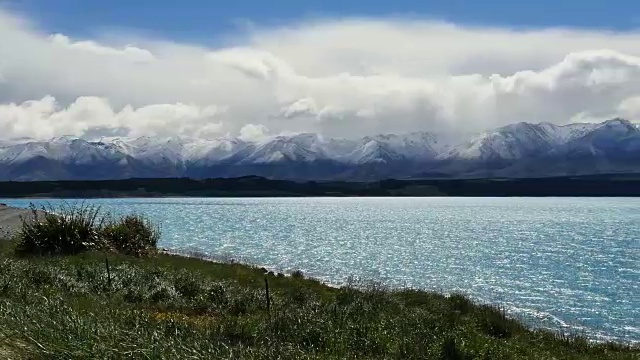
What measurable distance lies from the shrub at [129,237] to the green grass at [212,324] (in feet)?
17.0

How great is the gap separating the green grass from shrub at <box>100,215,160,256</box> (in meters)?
5.18

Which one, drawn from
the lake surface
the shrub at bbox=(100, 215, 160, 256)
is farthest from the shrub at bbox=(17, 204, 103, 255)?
the lake surface

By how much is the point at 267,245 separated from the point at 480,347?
56.5 m

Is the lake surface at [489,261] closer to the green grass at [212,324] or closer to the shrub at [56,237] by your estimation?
the green grass at [212,324]

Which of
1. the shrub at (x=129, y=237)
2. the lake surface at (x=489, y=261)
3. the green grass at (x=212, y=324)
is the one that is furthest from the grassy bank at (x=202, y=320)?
the lake surface at (x=489, y=261)

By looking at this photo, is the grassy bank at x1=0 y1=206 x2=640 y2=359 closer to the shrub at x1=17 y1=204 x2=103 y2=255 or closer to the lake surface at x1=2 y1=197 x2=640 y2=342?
the shrub at x1=17 y1=204 x2=103 y2=255

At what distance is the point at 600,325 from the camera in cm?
3231

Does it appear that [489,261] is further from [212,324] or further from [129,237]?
[212,324]

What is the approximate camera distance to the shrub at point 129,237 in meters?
33.2

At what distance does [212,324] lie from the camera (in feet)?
48.2

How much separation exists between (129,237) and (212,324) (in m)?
20.6

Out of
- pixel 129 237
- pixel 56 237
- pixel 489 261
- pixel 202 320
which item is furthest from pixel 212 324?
pixel 489 261

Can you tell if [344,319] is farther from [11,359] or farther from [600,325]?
[600,325]

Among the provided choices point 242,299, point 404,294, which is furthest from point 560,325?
point 242,299
